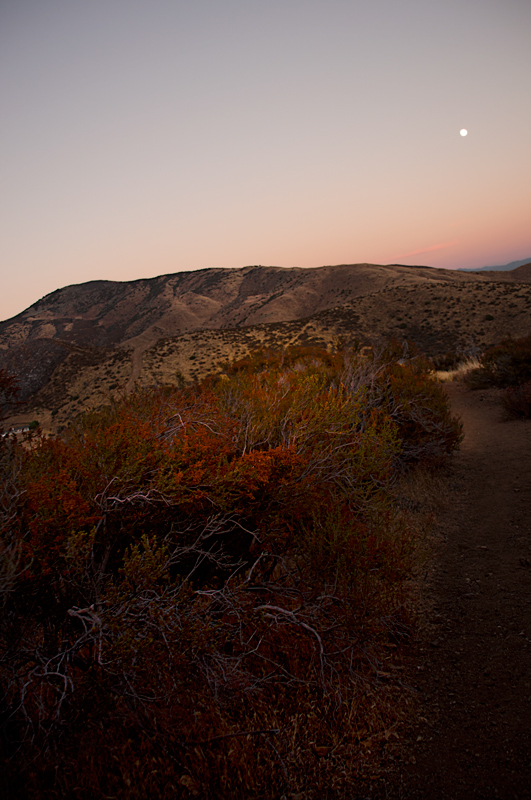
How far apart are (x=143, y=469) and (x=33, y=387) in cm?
4944

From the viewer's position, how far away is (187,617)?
3.11 metres

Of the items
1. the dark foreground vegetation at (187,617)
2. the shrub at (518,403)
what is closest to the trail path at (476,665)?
the dark foreground vegetation at (187,617)

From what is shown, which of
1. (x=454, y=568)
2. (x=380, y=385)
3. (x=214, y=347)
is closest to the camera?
(x=454, y=568)

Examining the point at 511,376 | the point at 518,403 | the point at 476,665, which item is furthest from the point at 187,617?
the point at 511,376

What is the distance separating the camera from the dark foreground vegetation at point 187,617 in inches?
111

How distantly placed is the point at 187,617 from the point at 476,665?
112 inches

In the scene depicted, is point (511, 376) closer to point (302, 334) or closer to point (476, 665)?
point (476, 665)

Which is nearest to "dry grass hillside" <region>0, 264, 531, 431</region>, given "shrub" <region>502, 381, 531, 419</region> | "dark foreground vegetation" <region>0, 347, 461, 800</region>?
"dark foreground vegetation" <region>0, 347, 461, 800</region>

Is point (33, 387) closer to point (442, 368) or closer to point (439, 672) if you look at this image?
point (442, 368)

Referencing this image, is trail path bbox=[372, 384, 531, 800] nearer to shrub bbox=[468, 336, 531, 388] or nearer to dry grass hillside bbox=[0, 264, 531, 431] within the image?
shrub bbox=[468, 336, 531, 388]

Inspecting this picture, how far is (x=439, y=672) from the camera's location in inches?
151

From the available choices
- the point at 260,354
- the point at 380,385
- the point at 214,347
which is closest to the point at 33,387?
the point at 214,347

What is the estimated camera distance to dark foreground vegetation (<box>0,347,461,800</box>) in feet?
9.21

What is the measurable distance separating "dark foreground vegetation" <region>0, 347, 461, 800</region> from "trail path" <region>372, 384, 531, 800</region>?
35 centimetres
